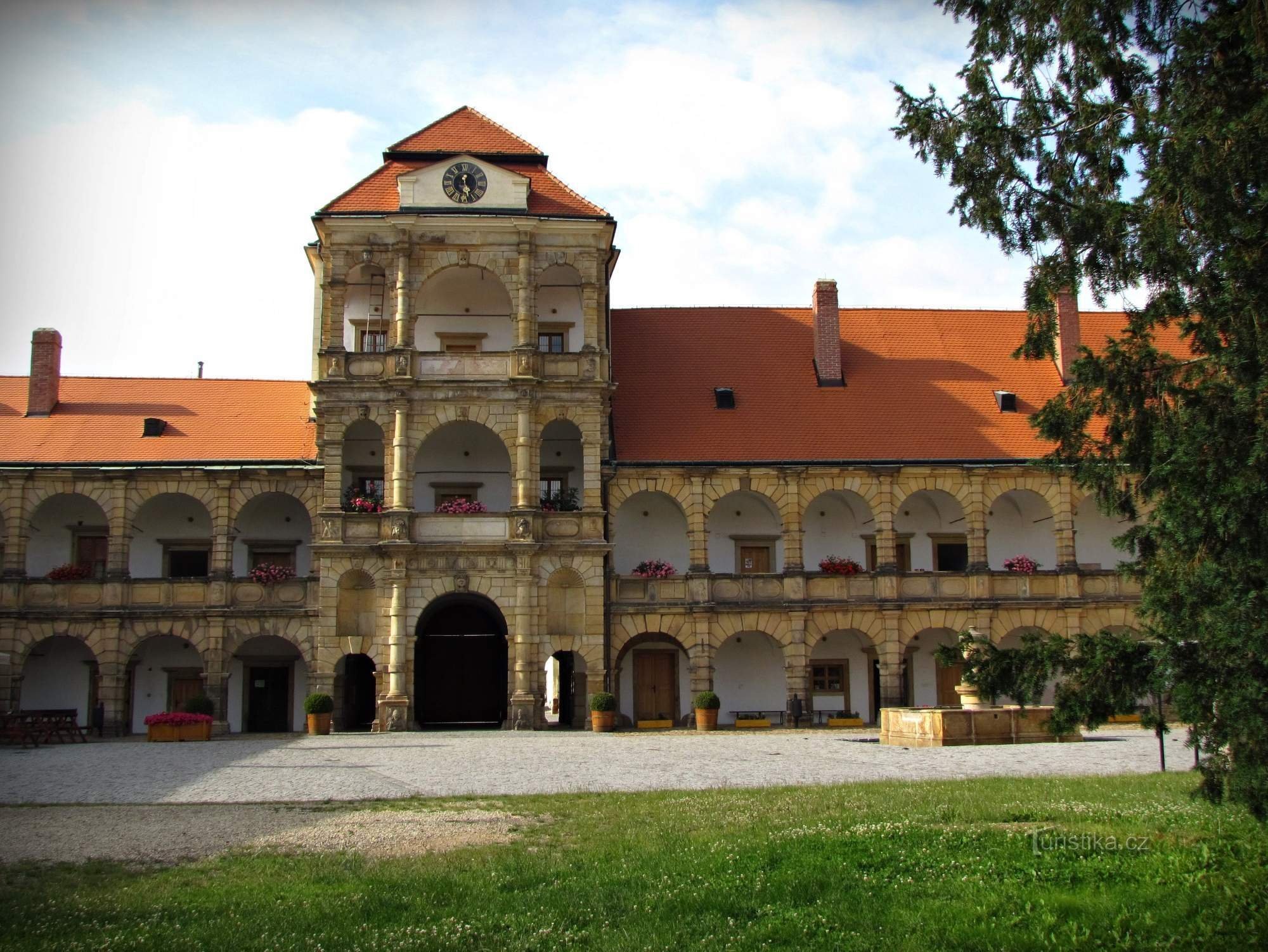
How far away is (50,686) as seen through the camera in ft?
119

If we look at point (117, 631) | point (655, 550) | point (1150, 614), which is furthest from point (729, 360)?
point (1150, 614)

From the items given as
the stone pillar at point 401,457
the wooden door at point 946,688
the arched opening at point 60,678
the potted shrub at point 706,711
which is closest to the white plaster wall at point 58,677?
the arched opening at point 60,678

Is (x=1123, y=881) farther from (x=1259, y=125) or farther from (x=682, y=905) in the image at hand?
(x=1259, y=125)

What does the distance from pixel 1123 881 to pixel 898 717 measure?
54.2 ft

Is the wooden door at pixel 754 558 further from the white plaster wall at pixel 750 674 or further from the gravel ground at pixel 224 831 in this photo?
the gravel ground at pixel 224 831

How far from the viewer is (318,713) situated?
32.3 m

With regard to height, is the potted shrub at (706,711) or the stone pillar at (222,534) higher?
the stone pillar at (222,534)

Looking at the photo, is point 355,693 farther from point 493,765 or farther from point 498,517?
point 493,765

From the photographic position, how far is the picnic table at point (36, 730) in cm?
2973

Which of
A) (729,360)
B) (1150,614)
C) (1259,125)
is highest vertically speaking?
(729,360)

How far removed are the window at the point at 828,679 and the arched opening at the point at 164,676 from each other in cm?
1734

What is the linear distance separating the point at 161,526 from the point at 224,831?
24.8 metres

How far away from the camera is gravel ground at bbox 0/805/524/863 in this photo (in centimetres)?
1303

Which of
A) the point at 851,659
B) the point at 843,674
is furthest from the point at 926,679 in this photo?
the point at 843,674
